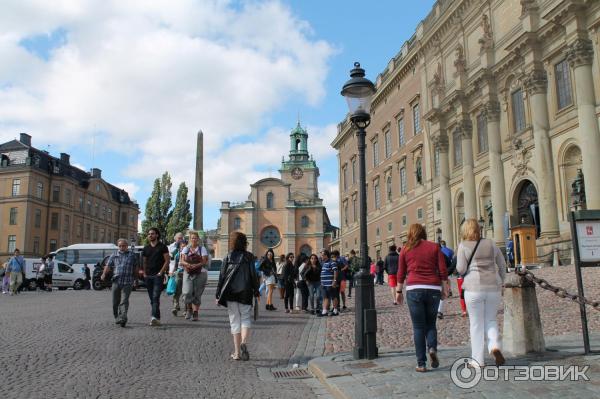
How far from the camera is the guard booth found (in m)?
24.5

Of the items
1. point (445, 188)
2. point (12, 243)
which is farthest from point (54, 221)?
point (445, 188)

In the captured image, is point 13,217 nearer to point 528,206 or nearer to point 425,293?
point 528,206

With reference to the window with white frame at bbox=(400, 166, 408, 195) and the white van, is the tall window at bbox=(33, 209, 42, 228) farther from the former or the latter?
the window with white frame at bbox=(400, 166, 408, 195)

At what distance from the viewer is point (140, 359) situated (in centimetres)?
725

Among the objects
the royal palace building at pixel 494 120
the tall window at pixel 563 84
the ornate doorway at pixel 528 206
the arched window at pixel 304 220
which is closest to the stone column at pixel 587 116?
the royal palace building at pixel 494 120

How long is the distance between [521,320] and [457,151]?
30.0m

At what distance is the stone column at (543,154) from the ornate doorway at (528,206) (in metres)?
1.40

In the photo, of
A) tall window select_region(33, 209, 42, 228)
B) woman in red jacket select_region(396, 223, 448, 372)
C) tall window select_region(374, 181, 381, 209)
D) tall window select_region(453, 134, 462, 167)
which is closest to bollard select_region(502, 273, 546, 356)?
woman in red jacket select_region(396, 223, 448, 372)

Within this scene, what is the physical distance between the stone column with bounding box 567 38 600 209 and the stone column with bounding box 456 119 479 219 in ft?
29.1

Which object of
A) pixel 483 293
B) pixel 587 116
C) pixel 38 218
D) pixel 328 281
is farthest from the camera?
pixel 38 218

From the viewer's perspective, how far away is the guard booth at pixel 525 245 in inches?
966

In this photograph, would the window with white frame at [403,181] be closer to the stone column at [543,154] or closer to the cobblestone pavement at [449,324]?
the stone column at [543,154]

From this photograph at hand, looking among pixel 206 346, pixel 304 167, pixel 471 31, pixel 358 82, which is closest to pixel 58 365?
pixel 206 346

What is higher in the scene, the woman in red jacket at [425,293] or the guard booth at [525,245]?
the guard booth at [525,245]
